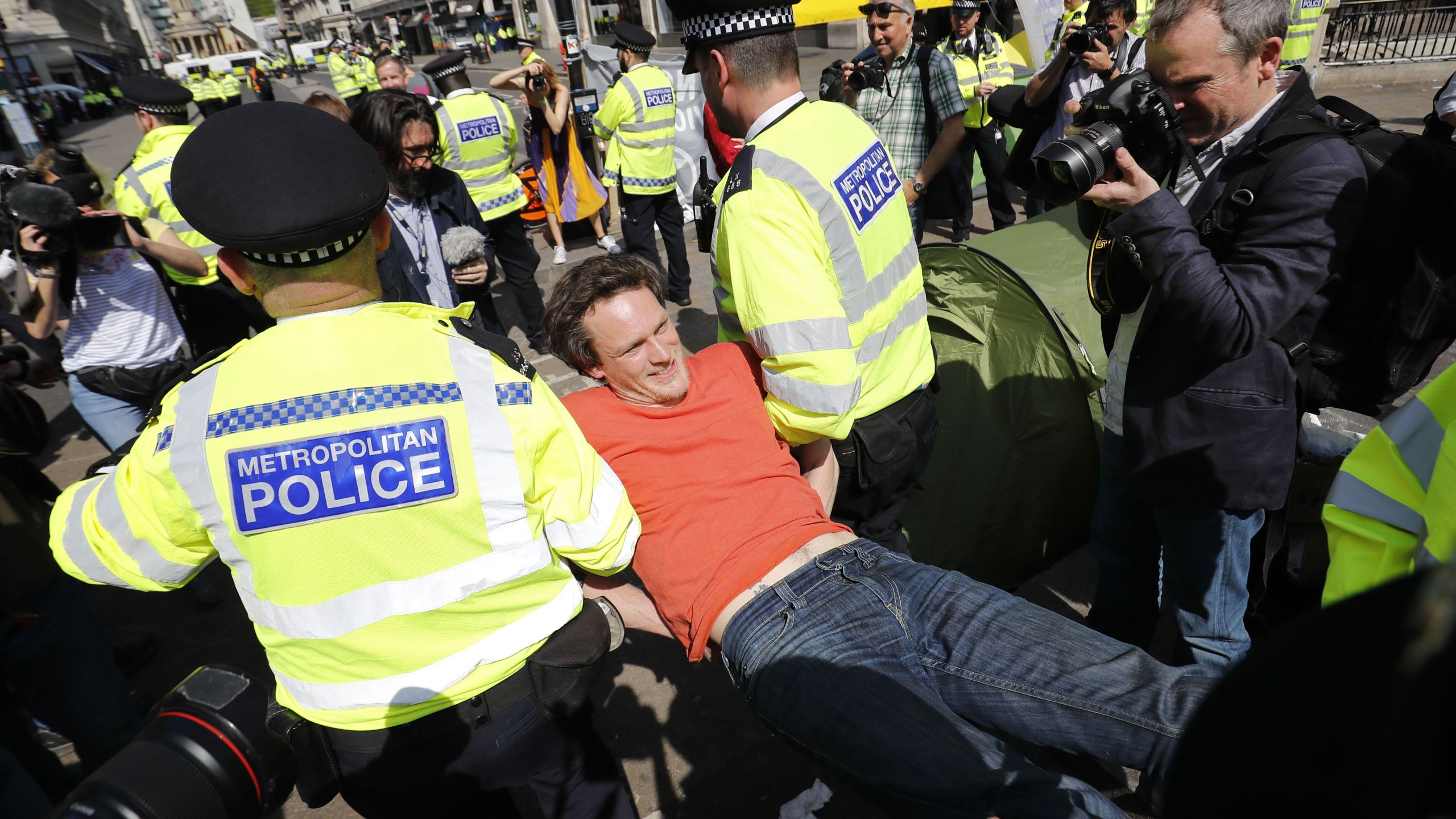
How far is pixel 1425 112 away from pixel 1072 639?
450 inches

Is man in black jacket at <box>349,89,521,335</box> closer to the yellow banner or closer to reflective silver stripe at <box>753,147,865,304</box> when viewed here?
reflective silver stripe at <box>753,147,865,304</box>

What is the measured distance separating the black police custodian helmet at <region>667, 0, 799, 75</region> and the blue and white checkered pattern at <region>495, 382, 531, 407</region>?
3.76 feet

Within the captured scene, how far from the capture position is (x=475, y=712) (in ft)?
4.48

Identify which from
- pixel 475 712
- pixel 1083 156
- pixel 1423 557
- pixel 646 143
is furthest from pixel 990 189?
pixel 475 712

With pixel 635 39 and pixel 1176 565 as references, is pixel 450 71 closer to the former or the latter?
pixel 635 39

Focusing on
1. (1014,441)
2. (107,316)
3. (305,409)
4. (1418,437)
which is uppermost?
(305,409)

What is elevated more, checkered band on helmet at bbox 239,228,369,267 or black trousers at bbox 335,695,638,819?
checkered band on helmet at bbox 239,228,369,267

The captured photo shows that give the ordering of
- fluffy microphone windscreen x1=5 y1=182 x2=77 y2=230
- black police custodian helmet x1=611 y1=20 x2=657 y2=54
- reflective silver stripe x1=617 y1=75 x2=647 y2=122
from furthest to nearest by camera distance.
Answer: black police custodian helmet x1=611 y1=20 x2=657 y2=54
reflective silver stripe x1=617 y1=75 x2=647 y2=122
fluffy microphone windscreen x1=5 y1=182 x2=77 y2=230

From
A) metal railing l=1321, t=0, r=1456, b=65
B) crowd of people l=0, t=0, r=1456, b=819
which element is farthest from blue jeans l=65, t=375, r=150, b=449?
metal railing l=1321, t=0, r=1456, b=65

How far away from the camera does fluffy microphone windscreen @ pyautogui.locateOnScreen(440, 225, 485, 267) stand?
3.33 meters

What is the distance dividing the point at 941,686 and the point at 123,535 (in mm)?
1558

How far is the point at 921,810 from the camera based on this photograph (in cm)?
135

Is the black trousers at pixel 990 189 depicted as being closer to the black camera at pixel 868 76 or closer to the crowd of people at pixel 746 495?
the black camera at pixel 868 76

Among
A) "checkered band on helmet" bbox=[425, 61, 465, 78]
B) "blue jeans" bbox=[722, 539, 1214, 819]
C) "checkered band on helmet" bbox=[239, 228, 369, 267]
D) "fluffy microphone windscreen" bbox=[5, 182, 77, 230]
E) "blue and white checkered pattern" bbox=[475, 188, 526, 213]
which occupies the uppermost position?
"checkered band on helmet" bbox=[425, 61, 465, 78]
